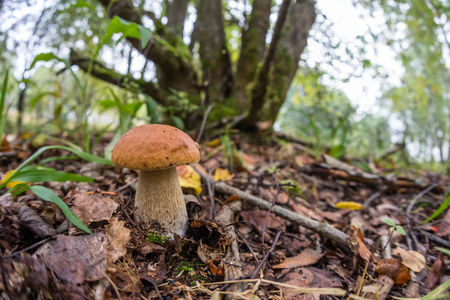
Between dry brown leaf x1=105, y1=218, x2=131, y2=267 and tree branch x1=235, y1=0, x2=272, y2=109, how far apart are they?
3.17 metres

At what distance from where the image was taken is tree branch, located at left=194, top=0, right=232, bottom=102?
13.7 feet

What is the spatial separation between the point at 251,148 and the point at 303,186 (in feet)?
4.09

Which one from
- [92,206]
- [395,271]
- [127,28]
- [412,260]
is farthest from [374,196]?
[127,28]

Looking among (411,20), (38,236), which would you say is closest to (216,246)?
(38,236)

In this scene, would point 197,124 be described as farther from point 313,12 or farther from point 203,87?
point 313,12

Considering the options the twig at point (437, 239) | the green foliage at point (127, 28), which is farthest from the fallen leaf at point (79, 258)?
the twig at point (437, 239)

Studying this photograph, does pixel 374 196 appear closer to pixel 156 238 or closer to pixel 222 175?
pixel 222 175

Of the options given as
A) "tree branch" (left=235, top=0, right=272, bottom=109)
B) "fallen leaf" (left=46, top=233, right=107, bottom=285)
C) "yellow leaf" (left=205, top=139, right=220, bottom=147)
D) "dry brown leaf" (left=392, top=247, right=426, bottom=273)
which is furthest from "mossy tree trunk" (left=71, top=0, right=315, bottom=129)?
"fallen leaf" (left=46, top=233, right=107, bottom=285)

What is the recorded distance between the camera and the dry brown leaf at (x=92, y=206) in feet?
4.19

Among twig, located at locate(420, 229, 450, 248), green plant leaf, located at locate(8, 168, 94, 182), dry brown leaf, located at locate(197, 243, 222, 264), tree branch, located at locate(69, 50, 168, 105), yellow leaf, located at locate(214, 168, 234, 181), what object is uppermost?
tree branch, located at locate(69, 50, 168, 105)

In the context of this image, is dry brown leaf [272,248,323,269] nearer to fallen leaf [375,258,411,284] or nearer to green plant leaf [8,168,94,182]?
fallen leaf [375,258,411,284]

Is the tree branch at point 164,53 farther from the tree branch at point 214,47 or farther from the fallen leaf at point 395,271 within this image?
the fallen leaf at point 395,271

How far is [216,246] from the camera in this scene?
1.33 metres

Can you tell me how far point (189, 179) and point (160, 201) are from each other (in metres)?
0.49
